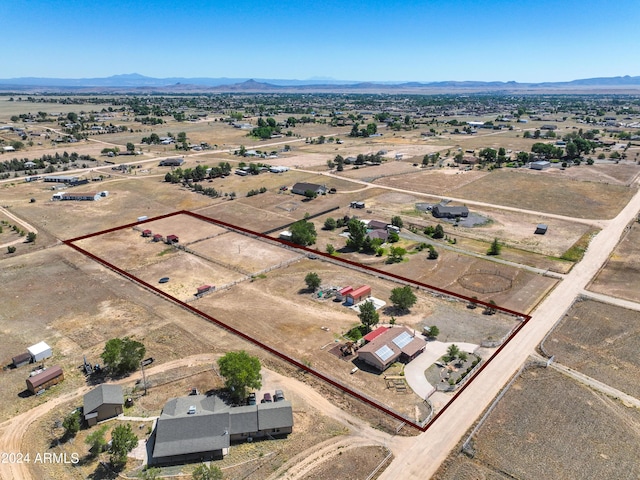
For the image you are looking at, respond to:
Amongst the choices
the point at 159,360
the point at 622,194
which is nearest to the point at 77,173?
the point at 159,360

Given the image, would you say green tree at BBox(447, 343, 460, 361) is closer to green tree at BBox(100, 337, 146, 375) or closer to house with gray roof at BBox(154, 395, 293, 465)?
house with gray roof at BBox(154, 395, 293, 465)

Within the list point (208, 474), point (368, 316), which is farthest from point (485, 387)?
point (208, 474)

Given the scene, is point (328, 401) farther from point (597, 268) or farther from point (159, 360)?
point (597, 268)

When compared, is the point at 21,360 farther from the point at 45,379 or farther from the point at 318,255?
the point at 318,255

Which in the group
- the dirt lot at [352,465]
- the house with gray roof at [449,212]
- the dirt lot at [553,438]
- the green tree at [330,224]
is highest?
the house with gray roof at [449,212]

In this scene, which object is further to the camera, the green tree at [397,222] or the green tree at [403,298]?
the green tree at [397,222]

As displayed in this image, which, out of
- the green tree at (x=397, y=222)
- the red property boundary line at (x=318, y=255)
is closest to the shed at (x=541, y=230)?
the green tree at (x=397, y=222)

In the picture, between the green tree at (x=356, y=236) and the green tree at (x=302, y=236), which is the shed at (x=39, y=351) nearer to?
the green tree at (x=302, y=236)

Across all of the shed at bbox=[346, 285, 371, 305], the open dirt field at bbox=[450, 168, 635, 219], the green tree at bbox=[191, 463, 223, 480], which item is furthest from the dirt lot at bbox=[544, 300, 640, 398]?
the open dirt field at bbox=[450, 168, 635, 219]
